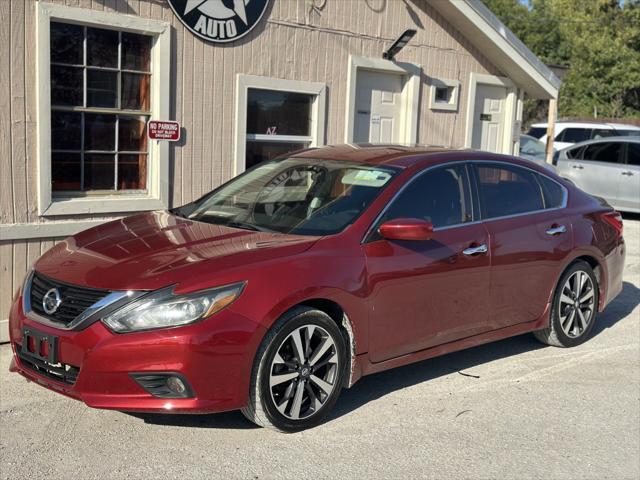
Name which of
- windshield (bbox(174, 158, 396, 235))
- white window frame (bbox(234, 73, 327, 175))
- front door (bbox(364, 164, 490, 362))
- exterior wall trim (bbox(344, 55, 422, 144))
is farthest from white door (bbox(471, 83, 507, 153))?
windshield (bbox(174, 158, 396, 235))

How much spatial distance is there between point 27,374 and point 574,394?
11.8 ft

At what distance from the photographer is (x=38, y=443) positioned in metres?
4.45

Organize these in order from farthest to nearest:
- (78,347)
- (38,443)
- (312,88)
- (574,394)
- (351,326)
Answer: (312,88)
(574,394)
(351,326)
(38,443)
(78,347)

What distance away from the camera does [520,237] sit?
5914mm

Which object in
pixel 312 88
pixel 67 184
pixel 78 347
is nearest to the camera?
pixel 78 347

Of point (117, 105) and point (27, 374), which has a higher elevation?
point (117, 105)

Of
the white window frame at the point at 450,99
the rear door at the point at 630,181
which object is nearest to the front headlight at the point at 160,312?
the white window frame at the point at 450,99

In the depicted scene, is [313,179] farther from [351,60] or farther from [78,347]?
[351,60]

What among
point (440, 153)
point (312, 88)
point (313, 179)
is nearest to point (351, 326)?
point (313, 179)

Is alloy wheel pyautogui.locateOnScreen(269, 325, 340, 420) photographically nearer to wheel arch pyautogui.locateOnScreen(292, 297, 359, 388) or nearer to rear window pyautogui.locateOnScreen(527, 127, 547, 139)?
wheel arch pyautogui.locateOnScreen(292, 297, 359, 388)

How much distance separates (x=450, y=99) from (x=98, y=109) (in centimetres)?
493

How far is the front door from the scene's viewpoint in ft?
16.3

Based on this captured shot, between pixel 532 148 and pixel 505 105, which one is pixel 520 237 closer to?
pixel 505 105

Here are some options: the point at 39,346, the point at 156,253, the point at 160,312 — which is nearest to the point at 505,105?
the point at 156,253
